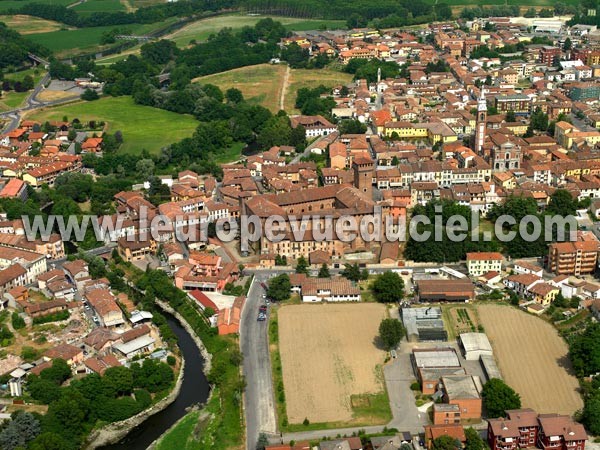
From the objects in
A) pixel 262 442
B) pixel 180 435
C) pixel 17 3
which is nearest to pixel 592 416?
pixel 262 442

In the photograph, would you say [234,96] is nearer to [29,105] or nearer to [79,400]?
[29,105]

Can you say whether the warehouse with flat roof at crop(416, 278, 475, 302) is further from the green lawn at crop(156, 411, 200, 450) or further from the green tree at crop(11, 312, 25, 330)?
the green tree at crop(11, 312, 25, 330)

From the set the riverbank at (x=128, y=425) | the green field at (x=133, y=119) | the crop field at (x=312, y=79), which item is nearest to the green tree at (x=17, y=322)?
the riverbank at (x=128, y=425)

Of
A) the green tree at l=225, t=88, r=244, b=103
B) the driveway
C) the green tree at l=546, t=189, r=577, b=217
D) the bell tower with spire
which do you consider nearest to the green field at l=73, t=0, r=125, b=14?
the green tree at l=225, t=88, r=244, b=103

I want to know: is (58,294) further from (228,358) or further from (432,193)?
(432,193)

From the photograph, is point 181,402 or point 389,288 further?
point 389,288

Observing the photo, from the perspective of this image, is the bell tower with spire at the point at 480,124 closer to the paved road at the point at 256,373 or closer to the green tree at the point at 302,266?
the green tree at the point at 302,266

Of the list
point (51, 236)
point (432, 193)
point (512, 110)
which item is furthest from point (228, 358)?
point (512, 110)
